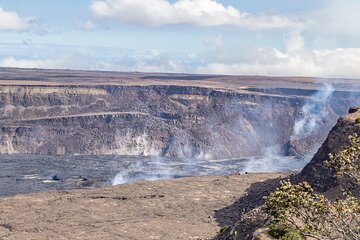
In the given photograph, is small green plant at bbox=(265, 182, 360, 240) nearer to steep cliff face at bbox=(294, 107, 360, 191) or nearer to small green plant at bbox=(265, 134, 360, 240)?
small green plant at bbox=(265, 134, 360, 240)

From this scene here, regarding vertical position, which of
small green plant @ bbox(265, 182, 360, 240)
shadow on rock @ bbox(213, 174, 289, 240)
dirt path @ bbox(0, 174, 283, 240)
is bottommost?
dirt path @ bbox(0, 174, 283, 240)

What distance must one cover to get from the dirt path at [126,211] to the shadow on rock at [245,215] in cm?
127

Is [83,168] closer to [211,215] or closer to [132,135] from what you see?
[132,135]

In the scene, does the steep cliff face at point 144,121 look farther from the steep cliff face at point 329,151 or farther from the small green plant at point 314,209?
the small green plant at point 314,209

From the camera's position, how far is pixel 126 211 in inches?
2516

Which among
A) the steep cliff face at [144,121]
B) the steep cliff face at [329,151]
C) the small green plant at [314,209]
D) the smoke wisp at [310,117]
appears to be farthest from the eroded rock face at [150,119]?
the small green plant at [314,209]

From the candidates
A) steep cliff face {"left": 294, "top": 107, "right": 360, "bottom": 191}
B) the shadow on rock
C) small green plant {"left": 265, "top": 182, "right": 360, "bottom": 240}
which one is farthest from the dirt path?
small green plant {"left": 265, "top": 182, "right": 360, "bottom": 240}

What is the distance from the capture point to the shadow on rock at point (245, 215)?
121 feet

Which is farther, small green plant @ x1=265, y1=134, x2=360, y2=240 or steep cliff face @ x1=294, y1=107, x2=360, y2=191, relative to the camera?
steep cliff face @ x1=294, y1=107, x2=360, y2=191

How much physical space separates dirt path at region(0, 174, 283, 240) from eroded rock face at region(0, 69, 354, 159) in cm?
6791

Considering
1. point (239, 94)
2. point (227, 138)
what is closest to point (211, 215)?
point (227, 138)

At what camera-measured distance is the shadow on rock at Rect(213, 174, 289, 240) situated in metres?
36.8

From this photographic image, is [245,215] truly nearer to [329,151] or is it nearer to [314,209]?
[329,151]

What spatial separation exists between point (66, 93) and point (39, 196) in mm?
111163
